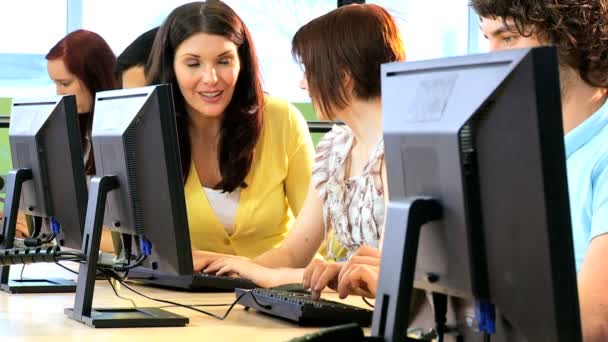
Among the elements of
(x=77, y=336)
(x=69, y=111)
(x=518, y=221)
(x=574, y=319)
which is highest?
(x=69, y=111)

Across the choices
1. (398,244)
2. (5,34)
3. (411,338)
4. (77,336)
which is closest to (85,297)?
(77,336)

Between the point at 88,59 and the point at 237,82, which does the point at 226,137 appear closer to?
the point at 237,82

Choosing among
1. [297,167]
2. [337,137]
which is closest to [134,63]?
[297,167]

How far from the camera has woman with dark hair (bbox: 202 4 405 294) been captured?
249 centimetres

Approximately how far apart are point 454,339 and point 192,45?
1.80m

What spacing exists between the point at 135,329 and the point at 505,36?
84 cm

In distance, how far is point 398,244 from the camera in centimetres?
116

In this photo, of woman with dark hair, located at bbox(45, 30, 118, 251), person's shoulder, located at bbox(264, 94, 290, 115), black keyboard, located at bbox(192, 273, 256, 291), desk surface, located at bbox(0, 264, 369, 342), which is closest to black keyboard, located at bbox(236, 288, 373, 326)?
desk surface, located at bbox(0, 264, 369, 342)

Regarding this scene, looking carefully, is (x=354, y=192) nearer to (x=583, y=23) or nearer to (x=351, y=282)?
(x=351, y=282)

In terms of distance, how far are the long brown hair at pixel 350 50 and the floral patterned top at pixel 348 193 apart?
157 mm

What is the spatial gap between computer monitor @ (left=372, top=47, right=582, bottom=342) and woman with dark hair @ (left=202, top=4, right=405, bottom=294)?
1205 mm

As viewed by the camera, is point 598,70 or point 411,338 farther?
point 598,70

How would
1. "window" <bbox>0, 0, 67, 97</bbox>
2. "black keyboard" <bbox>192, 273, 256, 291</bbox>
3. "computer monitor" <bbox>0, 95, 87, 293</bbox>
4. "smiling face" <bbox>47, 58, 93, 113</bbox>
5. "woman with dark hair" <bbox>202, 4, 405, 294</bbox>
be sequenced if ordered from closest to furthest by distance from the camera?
"computer monitor" <bbox>0, 95, 87, 293</bbox>, "black keyboard" <bbox>192, 273, 256, 291</bbox>, "woman with dark hair" <bbox>202, 4, 405, 294</bbox>, "smiling face" <bbox>47, 58, 93, 113</bbox>, "window" <bbox>0, 0, 67, 97</bbox>

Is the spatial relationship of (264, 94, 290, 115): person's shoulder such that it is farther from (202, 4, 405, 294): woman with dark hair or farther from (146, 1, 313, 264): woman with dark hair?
(202, 4, 405, 294): woman with dark hair
